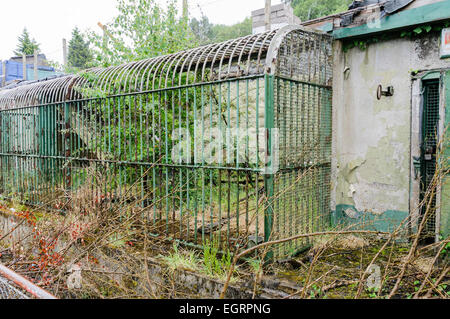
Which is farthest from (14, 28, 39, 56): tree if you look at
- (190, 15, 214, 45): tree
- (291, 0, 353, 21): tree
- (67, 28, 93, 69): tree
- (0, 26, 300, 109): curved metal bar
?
(0, 26, 300, 109): curved metal bar

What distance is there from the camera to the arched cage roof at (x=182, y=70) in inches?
172

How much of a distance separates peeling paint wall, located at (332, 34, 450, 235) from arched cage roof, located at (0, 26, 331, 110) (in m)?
0.78

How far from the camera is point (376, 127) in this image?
5125mm

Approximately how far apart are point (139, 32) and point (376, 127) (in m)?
6.34

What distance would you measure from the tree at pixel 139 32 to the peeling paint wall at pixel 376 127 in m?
4.63

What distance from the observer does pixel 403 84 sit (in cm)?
484

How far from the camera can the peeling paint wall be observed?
4.77 m

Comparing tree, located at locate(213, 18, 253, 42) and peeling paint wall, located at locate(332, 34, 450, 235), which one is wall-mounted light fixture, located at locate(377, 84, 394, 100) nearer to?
peeling paint wall, located at locate(332, 34, 450, 235)

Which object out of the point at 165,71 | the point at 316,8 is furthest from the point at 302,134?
the point at 316,8

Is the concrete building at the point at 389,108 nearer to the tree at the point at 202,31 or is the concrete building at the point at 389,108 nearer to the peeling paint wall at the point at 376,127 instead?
the peeling paint wall at the point at 376,127

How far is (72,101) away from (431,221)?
6.41 m

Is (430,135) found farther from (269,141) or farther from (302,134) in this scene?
(269,141)

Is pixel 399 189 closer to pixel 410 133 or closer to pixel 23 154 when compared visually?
pixel 410 133
